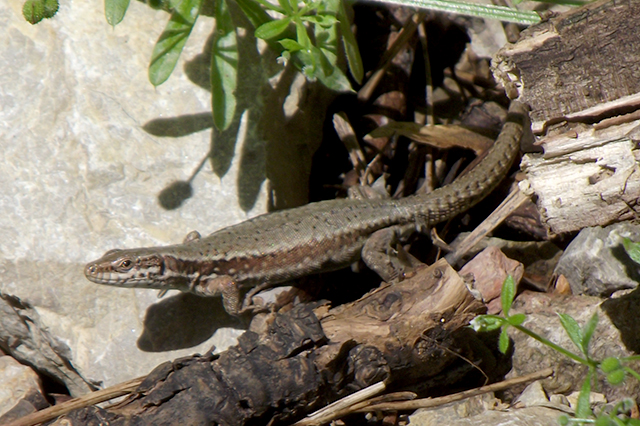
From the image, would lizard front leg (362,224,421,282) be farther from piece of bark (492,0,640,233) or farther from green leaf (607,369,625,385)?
green leaf (607,369,625,385)

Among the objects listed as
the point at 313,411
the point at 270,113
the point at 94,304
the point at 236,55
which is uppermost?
the point at 236,55

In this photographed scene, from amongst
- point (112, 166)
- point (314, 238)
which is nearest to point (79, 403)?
point (112, 166)

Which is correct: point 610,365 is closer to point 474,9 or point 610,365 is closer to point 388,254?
point 388,254

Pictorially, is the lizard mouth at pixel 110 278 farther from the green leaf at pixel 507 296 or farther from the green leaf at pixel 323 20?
the green leaf at pixel 507 296

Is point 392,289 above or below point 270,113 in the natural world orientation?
below

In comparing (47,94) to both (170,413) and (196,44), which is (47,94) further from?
(170,413)

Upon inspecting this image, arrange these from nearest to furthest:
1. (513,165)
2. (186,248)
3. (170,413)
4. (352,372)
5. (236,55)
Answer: (170,413) < (352,372) < (236,55) < (186,248) < (513,165)

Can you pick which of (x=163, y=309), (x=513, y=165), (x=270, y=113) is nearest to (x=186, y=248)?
(x=163, y=309)
